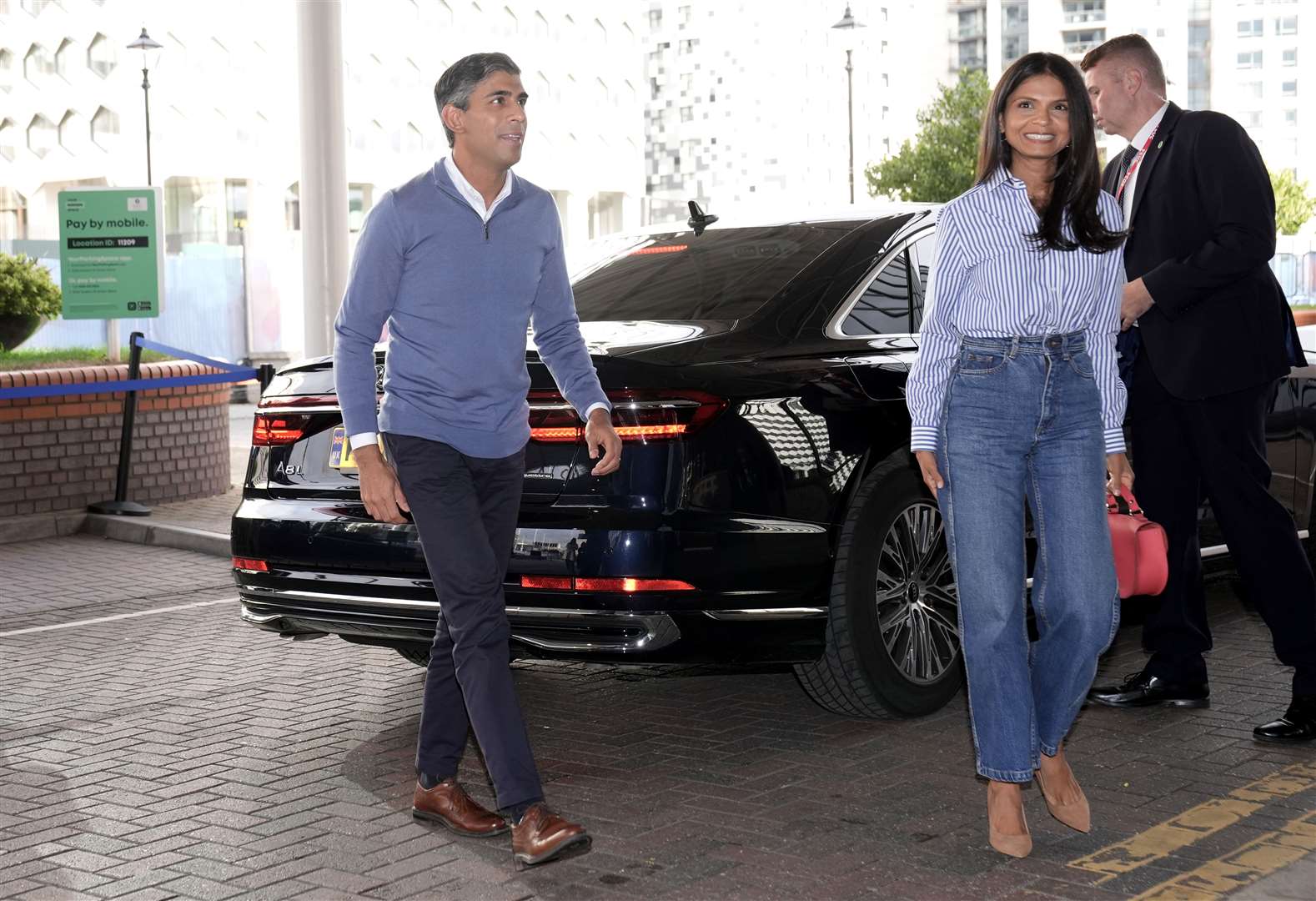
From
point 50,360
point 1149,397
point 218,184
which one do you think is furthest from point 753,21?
point 1149,397

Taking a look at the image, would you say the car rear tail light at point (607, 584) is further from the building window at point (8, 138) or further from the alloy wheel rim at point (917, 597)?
the building window at point (8, 138)

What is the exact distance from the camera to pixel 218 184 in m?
63.3

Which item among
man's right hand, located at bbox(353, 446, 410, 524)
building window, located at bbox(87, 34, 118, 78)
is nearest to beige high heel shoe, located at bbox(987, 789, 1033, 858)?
man's right hand, located at bbox(353, 446, 410, 524)

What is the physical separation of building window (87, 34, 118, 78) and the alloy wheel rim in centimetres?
6218

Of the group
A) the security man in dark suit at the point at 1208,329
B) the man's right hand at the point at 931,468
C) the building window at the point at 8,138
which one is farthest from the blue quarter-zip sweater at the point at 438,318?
the building window at the point at 8,138

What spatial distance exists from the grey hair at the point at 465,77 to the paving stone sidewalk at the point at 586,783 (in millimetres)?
1752

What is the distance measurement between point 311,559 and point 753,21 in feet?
317

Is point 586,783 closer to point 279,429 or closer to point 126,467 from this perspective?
point 279,429

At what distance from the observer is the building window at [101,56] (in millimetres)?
62844

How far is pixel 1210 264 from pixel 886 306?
994mm

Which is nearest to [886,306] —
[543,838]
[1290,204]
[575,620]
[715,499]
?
[715,499]

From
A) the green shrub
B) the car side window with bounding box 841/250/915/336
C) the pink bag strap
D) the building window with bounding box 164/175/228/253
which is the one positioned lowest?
the pink bag strap

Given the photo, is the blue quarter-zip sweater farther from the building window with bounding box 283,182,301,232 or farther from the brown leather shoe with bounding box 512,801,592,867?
the building window with bounding box 283,182,301,232

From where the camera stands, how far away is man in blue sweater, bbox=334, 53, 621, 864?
415cm
